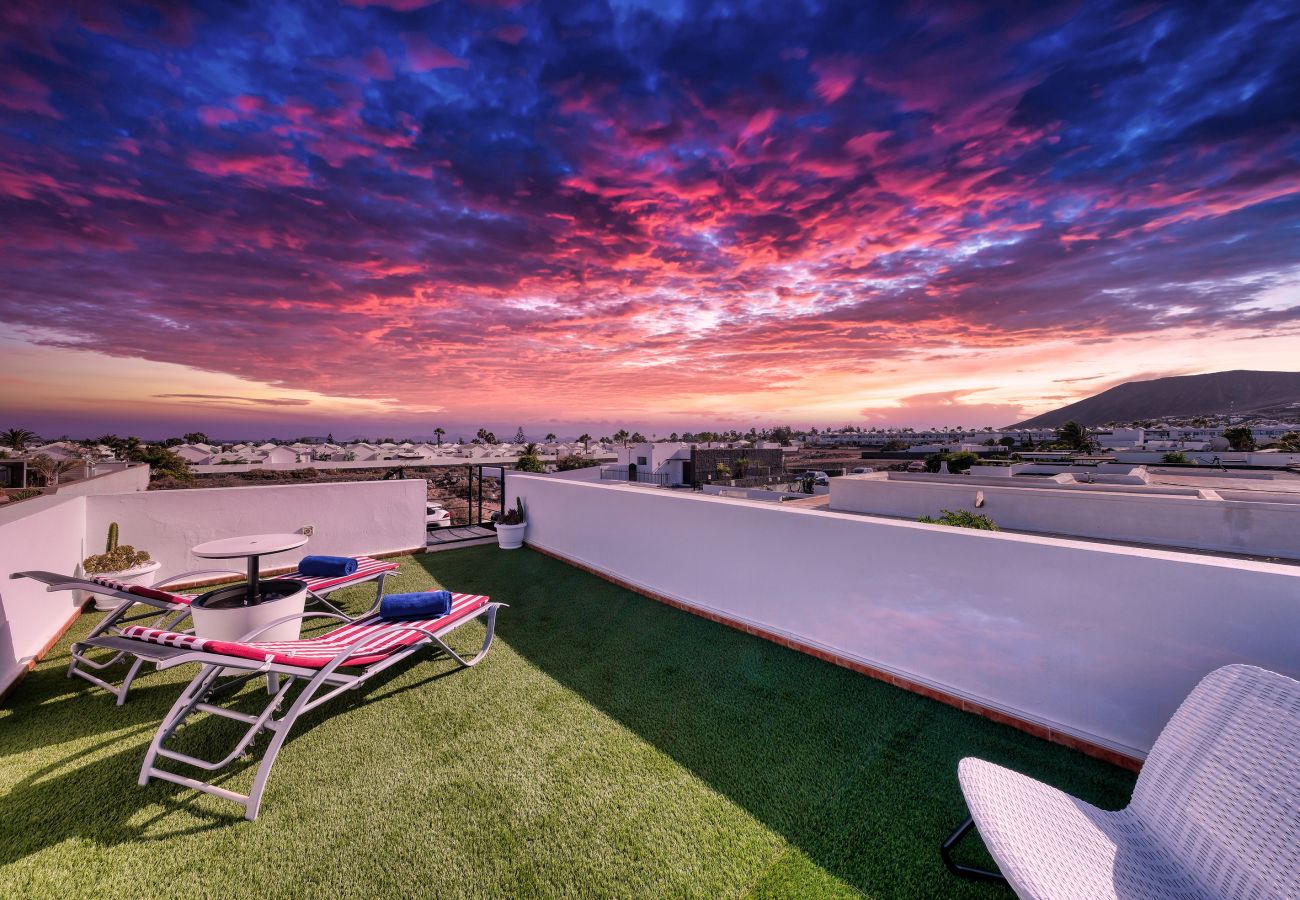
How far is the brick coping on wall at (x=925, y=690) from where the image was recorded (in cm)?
254

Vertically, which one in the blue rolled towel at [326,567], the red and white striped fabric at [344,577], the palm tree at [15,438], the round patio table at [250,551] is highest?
the palm tree at [15,438]

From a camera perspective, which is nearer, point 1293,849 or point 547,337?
point 1293,849

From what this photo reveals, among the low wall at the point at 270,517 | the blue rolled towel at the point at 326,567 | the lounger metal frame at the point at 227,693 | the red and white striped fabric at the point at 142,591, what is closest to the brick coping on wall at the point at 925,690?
the lounger metal frame at the point at 227,693

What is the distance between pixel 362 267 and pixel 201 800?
825cm

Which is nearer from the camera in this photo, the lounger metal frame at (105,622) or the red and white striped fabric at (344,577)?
the lounger metal frame at (105,622)

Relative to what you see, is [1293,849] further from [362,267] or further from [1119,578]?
[362,267]

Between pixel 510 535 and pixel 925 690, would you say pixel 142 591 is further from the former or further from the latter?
pixel 925 690

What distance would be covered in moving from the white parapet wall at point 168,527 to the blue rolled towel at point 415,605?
2426mm

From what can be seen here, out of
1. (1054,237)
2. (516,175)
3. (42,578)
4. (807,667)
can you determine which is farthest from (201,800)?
(1054,237)

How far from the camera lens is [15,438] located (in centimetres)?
3325

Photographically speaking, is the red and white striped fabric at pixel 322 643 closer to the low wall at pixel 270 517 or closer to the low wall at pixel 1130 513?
the low wall at pixel 270 517

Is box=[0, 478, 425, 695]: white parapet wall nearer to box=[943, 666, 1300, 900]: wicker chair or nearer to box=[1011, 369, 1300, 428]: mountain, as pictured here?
box=[943, 666, 1300, 900]: wicker chair

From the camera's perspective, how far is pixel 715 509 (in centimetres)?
459

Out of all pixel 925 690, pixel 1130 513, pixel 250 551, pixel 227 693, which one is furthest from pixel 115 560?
pixel 1130 513
